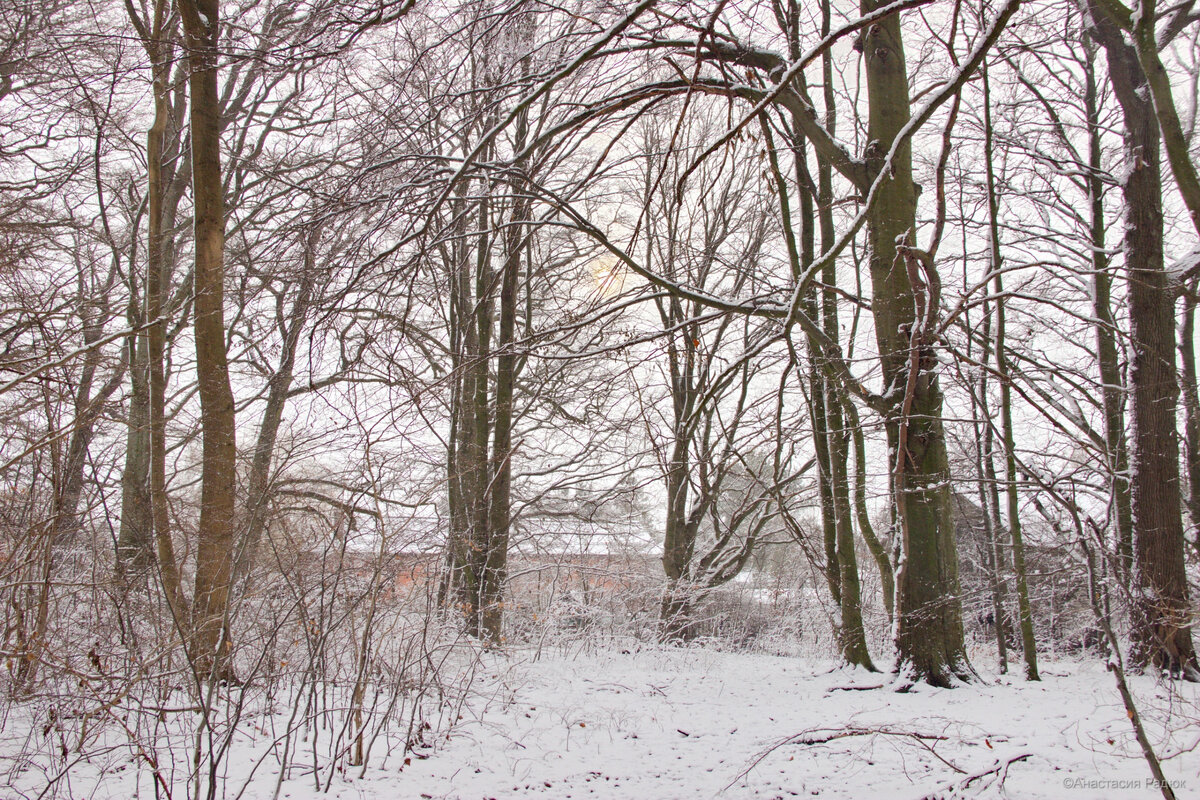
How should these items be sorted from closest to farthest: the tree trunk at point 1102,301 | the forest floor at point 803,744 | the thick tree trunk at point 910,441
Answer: the forest floor at point 803,744
the thick tree trunk at point 910,441
the tree trunk at point 1102,301

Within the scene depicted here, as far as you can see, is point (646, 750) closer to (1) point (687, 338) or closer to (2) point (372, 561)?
(2) point (372, 561)

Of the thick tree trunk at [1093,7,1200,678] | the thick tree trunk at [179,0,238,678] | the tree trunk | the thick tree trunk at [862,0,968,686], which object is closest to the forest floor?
the thick tree trunk at [862,0,968,686]

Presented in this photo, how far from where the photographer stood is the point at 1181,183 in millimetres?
2922

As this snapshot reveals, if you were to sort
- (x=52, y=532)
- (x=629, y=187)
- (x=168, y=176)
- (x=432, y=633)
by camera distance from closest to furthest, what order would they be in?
(x=52, y=532) → (x=432, y=633) → (x=168, y=176) → (x=629, y=187)

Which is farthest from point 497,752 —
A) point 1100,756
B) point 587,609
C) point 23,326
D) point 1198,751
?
point 587,609

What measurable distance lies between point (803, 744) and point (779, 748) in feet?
0.54

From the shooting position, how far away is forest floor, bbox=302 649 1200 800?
2.77 m

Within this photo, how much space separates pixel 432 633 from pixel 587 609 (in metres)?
4.56

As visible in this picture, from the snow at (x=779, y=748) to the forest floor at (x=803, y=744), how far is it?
0.04 ft

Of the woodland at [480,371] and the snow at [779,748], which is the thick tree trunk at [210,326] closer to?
the woodland at [480,371]

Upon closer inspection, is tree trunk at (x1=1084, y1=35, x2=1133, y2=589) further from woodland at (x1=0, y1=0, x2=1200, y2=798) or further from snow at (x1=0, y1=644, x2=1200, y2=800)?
snow at (x1=0, y1=644, x2=1200, y2=800)

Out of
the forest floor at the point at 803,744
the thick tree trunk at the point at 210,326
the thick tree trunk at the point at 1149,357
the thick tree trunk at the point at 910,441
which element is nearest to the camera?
the forest floor at the point at 803,744

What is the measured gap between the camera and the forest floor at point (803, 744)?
2766 mm

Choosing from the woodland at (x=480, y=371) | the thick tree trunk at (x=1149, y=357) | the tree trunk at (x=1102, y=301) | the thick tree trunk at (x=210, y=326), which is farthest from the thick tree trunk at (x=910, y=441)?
the thick tree trunk at (x=210, y=326)
